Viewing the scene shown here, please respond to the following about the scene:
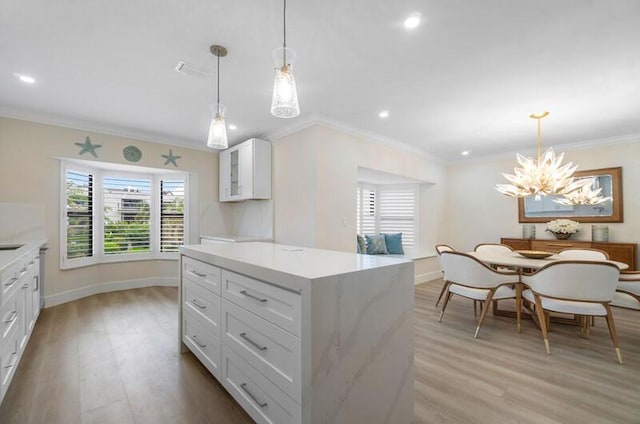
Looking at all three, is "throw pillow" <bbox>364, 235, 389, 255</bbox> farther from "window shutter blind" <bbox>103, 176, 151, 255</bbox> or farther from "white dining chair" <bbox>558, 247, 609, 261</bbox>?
Answer: "window shutter blind" <bbox>103, 176, 151, 255</bbox>

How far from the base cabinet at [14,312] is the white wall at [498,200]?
20.0 ft

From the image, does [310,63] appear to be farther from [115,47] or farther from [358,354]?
[358,354]

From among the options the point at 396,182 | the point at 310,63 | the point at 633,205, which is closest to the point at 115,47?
the point at 310,63

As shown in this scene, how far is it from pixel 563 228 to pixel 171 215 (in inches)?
250

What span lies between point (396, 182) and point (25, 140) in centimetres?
559

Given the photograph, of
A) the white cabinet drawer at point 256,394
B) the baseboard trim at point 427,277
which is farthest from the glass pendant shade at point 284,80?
the baseboard trim at point 427,277

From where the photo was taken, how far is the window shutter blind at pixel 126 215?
14.9ft

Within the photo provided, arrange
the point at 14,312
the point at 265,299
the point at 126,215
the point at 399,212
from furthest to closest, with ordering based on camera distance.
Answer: the point at 399,212
the point at 126,215
the point at 14,312
the point at 265,299

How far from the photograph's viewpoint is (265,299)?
4.58 ft

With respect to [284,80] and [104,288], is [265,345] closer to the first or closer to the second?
[284,80]

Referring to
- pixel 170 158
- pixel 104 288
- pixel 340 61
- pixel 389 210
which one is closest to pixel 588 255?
pixel 389 210

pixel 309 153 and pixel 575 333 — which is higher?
pixel 309 153

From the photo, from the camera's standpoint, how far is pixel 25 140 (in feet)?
11.4

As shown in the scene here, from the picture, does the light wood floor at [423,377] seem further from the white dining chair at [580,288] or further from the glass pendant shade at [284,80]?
the glass pendant shade at [284,80]
